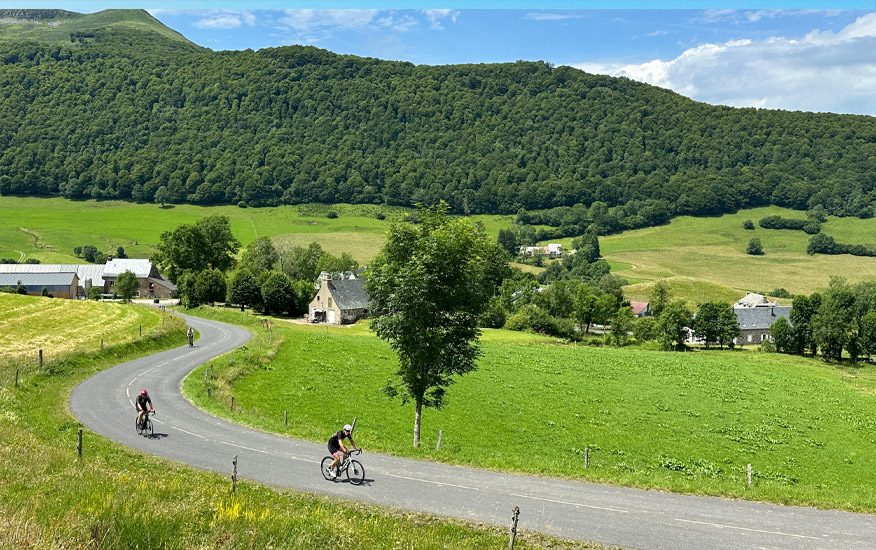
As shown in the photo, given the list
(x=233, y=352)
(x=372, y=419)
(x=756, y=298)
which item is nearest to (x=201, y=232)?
(x=233, y=352)

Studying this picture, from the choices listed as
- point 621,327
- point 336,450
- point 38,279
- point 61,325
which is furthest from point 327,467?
point 38,279

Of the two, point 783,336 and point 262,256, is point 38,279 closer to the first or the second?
point 262,256

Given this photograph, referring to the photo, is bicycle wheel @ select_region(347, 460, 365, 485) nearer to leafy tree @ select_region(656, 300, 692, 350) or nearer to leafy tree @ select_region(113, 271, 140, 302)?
leafy tree @ select_region(656, 300, 692, 350)

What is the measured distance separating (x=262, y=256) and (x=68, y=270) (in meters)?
36.1

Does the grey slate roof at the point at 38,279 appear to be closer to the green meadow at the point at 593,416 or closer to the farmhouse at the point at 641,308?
the green meadow at the point at 593,416

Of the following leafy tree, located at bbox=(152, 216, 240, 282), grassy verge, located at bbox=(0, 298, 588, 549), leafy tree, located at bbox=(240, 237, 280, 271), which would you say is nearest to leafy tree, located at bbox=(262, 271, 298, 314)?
leafy tree, located at bbox=(152, 216, 240, 282)

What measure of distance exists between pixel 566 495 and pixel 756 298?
508 feet

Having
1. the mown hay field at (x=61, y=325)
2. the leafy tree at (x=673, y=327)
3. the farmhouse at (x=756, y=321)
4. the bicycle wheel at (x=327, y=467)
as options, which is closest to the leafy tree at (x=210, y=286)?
the mown hay field at (x=61, y=325)

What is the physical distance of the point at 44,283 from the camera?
115062 mm

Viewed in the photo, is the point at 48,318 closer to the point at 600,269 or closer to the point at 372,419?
the point at 372,419

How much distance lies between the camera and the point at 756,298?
158000 millimetres

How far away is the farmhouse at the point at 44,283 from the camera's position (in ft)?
373

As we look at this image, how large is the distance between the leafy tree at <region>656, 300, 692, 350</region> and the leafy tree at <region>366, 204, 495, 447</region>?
3011 inches

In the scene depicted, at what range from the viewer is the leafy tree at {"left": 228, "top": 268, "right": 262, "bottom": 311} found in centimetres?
9844
